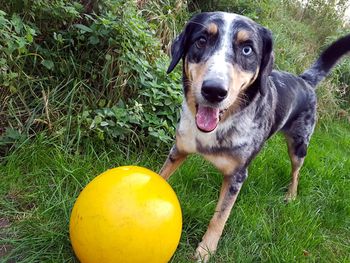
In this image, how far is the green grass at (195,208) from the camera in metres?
2.88

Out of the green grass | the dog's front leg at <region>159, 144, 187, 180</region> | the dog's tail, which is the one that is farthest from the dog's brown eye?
the dog's tail

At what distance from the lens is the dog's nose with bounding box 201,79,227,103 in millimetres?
2422

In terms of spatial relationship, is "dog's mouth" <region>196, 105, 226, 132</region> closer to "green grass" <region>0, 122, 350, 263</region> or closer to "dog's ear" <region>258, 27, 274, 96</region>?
"dog's ear" <region>258, 27, 274, 96</region>

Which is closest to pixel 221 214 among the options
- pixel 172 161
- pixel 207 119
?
pixel 172 161

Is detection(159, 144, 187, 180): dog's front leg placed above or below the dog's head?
below

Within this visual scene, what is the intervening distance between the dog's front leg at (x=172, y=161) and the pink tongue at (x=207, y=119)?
0.68m

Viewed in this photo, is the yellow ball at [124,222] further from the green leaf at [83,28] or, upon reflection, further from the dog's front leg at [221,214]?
the green leaf at [83,28]

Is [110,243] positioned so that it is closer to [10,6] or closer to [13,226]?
[13,226]

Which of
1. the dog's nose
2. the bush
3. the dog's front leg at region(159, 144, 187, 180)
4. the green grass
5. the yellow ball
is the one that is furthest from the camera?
the bush

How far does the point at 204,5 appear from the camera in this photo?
664 cm

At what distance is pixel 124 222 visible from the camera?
7.55 ft

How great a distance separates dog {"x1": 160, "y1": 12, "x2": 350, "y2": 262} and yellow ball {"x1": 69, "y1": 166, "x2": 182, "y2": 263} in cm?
59

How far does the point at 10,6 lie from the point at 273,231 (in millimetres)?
3116

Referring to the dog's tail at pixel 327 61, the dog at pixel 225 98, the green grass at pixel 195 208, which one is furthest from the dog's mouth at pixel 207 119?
the dog's tail at pixel 327 61
